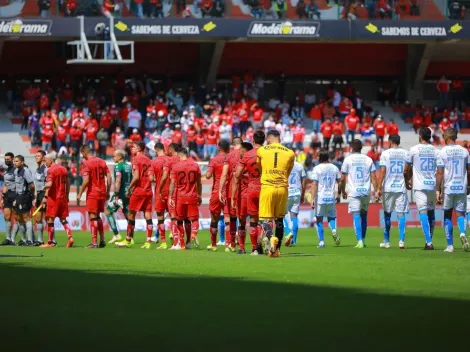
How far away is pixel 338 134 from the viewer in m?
43.2

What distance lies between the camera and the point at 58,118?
4172 cm

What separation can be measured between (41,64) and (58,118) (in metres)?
9.02

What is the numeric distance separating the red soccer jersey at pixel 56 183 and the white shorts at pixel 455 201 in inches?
321

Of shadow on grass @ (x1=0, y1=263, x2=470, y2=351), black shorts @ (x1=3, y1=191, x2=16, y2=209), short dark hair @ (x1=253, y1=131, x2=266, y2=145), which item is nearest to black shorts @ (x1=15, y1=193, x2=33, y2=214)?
black shorts @ (x1=3, y1=191, x2=16, y2=209)

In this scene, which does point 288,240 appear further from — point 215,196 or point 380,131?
point 380,131

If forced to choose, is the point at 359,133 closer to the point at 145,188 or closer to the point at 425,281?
the point at 145,188

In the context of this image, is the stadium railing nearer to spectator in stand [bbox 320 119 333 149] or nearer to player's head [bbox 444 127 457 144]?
spectator in stand [bbox 320 119 333 149]

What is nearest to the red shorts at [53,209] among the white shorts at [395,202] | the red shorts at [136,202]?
the red shorts at [136,202]

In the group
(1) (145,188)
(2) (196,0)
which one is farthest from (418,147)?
(2) (196,0)

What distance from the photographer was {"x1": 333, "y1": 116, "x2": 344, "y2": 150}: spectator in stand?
4269cm

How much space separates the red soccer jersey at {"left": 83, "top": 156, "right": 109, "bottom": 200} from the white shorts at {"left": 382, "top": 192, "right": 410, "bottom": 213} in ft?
19.1

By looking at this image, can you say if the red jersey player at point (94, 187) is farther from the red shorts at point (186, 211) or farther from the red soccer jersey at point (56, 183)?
the red shorts at point (186, 211)

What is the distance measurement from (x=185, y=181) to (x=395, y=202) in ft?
14.0

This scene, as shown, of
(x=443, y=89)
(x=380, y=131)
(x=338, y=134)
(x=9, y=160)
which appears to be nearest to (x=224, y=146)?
(x=9, y=160)
